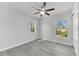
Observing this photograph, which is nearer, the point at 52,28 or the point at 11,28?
the point at 11,28

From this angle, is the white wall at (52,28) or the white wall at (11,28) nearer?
the white wall at (11,28)

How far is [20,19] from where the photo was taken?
4.83 metres

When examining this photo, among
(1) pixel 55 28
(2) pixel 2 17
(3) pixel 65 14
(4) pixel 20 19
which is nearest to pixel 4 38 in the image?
(2) pixel 2 17

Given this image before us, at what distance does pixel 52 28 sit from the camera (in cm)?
614

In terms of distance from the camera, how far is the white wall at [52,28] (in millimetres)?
4797

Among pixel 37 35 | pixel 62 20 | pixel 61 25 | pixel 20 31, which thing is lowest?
pixel 37 35

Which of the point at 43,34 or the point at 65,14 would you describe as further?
the point at 43,34

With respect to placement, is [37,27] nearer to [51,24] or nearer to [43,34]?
[43,34]

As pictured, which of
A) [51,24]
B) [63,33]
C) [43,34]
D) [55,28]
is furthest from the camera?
[43,34]

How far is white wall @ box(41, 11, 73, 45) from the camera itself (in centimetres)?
480

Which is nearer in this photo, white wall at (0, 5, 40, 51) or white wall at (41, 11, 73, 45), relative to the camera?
white wall at (0, 5, 40, 51)

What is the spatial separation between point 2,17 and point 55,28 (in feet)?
14.0

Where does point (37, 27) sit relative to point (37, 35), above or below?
above

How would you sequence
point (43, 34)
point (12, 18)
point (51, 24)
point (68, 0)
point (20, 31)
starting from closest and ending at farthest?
point (68, 0) → point (12, 18) → point (20, 31) → point (51, 24) → point (43, 34)
